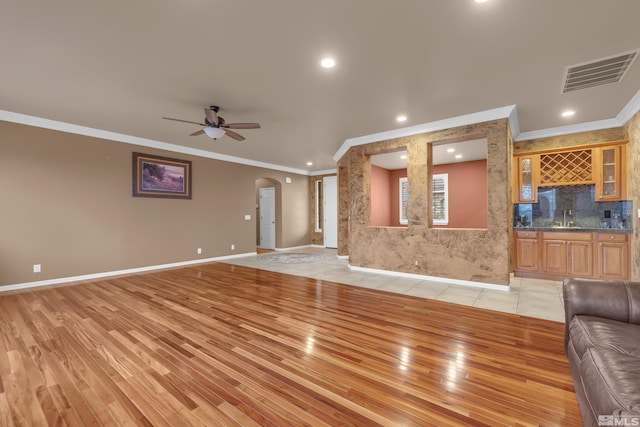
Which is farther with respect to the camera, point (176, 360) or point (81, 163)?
point (81, 163)

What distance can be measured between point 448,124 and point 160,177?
577cm

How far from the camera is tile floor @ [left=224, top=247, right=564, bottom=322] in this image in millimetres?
3378

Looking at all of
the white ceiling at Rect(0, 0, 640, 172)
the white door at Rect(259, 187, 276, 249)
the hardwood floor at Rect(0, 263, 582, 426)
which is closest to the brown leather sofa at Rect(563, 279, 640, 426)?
the hardwood floor at Rect(0, 263, 582, 426)

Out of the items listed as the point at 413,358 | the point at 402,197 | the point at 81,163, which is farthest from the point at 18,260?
the point at 402,197

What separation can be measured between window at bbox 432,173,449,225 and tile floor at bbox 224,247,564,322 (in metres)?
3.30

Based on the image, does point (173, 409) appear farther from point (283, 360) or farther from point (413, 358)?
point (413, 358)

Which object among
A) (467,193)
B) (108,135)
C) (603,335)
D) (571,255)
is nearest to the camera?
(603,335)

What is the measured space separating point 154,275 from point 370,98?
4951 millimetres

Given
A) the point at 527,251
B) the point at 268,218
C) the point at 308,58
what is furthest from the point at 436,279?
the point at 268,218

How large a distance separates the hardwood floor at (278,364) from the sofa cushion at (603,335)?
0.41 metres

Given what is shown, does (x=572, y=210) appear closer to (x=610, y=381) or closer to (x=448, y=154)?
(x=448, y=154)

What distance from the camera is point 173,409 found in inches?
64.2

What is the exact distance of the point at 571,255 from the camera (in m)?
4.57

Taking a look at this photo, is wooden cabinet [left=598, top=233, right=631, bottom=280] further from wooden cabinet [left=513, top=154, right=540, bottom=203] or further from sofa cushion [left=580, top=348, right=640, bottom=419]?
sofa cushion [left=580, top=348, right=640, bottom=419]
